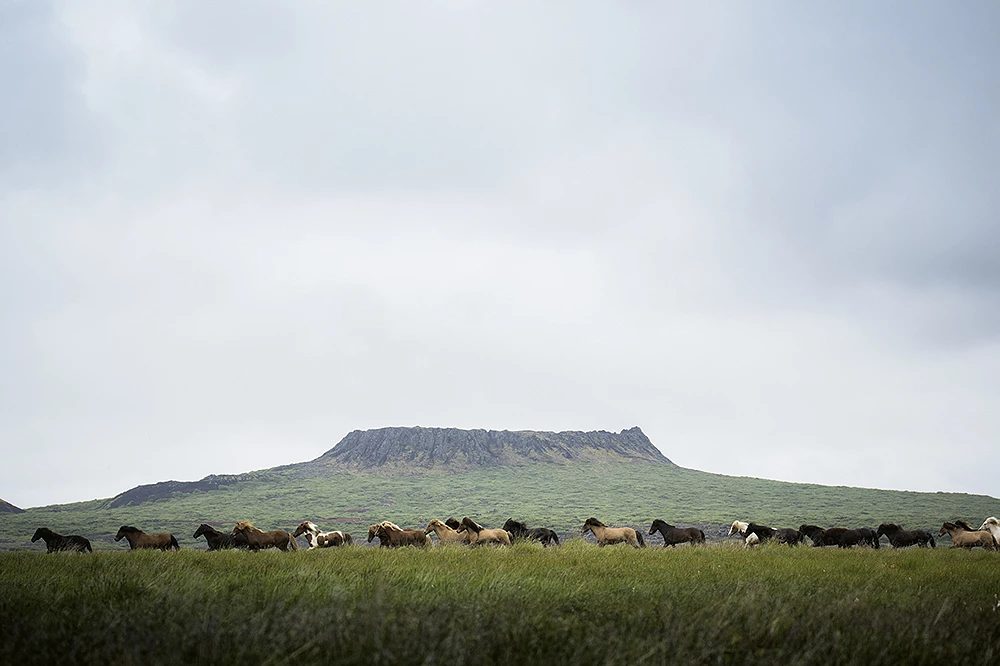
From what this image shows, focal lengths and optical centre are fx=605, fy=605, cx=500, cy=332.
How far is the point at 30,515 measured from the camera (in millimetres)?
79688

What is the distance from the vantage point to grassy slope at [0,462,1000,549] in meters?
66.7

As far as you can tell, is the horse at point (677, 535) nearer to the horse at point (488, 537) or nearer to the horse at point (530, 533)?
the horse at point (530, 533)

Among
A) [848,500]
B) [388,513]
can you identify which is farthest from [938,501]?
[388,513]

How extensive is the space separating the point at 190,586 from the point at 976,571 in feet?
47.3

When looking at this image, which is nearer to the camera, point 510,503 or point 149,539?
point 149,539

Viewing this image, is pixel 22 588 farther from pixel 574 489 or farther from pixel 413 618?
pixel 574 489

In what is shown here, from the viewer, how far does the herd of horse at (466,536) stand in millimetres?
18625

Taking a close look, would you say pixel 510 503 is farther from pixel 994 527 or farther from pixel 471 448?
pixel 994 527

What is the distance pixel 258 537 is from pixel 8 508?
100505 mm

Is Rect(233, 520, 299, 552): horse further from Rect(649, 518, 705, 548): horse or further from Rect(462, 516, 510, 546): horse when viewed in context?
Rect(649, 518, 705, 548): horse

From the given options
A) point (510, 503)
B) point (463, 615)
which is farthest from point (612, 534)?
point (510, 503)

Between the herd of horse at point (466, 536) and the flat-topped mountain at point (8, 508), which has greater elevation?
the herd of horse at point (466, 536)

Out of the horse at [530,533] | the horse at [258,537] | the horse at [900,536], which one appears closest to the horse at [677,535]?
the horse at [530,533]

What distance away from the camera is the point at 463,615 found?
5562mm
